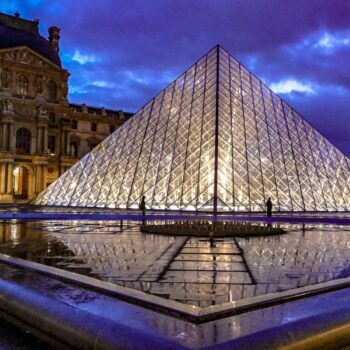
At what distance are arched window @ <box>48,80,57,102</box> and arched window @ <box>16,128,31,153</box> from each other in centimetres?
480

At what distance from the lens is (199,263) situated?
6.00m

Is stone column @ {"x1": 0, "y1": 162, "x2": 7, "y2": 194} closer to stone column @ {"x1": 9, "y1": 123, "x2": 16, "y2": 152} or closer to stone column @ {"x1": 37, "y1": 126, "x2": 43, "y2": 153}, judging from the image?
stone column @ {"x1": 9, "y1": 123, "x2": 16, "y2": 152}

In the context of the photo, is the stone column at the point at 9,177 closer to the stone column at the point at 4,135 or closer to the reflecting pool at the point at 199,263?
the stone column at the point at 4,135

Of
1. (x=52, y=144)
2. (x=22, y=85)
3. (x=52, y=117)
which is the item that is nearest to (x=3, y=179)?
(x=52, y=144)

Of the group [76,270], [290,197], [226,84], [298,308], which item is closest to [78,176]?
[226,84]

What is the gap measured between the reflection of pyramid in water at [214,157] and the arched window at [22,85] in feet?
64.9

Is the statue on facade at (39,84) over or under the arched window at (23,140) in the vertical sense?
over

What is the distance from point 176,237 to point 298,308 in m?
6.86

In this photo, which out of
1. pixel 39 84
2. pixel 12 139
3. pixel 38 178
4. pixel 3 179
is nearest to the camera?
pixel 3 179

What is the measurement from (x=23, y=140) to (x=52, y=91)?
6.67m

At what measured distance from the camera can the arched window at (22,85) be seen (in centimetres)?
4434

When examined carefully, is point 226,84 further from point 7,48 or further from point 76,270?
point 7,48

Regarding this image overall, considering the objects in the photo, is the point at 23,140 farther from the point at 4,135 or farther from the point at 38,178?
the point at 38,178

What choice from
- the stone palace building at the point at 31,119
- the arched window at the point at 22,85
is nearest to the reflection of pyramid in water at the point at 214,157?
the stone palace building at the point at 31,119
